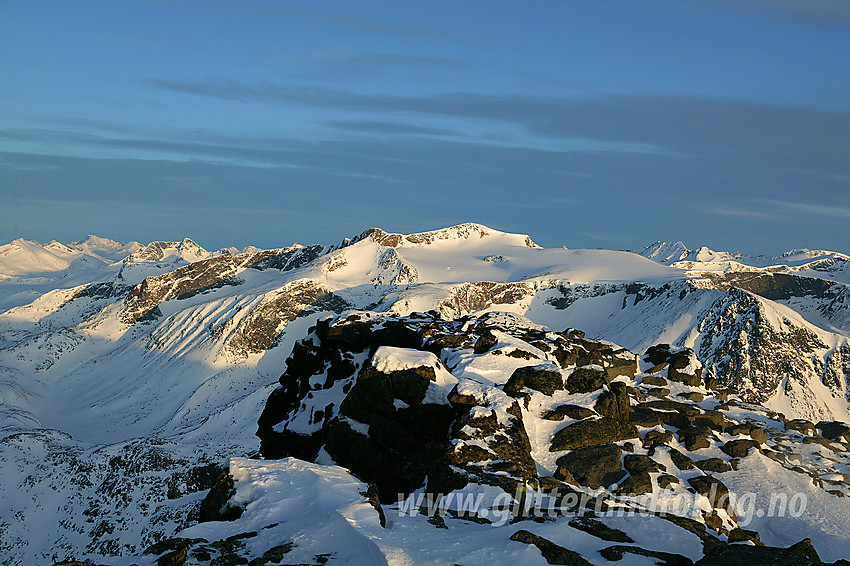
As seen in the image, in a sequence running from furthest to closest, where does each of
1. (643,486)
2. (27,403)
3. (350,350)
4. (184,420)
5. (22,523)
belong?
(27,403), (184,420), (22,523), (350,350), (643,486)

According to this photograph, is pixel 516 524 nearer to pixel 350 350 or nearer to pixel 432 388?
pixel 432 388

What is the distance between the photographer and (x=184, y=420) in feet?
584

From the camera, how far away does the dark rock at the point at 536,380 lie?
1874 inches

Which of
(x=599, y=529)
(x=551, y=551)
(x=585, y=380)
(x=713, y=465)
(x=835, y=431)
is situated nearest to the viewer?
(x=551, y=551)

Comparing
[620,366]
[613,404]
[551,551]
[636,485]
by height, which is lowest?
[636,485]

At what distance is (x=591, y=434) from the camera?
44219 millimetres

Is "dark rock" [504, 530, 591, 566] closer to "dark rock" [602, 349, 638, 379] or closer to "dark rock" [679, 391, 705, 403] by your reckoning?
"dark rock" [602, 349, 638, 379]

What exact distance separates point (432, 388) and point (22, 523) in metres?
78.5

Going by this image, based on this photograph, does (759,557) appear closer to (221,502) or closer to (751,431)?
(221,502)

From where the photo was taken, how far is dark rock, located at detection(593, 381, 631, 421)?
47.0 m

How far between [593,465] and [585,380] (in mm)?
8371

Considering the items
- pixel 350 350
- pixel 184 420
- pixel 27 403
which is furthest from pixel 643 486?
pixel 27 403

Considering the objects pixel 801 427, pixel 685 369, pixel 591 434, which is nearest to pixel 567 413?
pixel 591 434

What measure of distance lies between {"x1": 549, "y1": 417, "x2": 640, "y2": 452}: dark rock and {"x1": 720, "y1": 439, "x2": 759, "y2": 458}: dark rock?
8443 mm
